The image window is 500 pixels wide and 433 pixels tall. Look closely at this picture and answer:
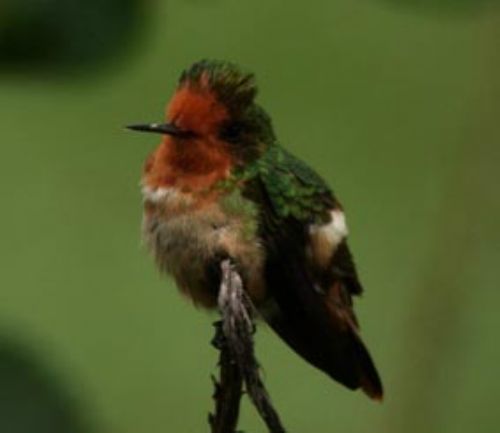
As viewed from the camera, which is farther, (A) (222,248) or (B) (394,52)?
(B) (394,52)

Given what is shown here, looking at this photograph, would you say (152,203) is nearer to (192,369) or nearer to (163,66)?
(192,369)

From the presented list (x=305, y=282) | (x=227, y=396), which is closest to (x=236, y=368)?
(x=227, y=396)

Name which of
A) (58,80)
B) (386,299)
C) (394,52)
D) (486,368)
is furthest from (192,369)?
(58,80)

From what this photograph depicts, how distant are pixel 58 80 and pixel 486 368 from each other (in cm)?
281

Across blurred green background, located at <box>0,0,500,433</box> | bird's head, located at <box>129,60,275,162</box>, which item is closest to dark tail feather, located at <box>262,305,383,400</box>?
bird's head, located at <box>129,60,275,162</box>

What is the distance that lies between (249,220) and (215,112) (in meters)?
0.15

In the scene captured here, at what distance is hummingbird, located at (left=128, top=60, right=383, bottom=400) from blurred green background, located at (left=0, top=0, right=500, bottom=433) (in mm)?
486

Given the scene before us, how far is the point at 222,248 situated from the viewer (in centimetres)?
215

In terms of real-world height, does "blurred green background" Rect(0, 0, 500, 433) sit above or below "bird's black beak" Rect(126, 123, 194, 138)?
below

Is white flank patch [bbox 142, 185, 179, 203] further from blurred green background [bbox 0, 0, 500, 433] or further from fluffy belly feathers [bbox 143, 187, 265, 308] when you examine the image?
blurred green background [bbox 0, 0, 500, 433]

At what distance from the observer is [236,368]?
1.55m

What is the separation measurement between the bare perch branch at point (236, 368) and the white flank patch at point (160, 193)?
0.53 m

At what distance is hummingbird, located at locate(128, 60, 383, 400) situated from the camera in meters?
2.08

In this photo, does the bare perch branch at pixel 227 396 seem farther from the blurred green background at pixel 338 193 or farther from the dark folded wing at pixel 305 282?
the blurred green background at pixel 338 193
